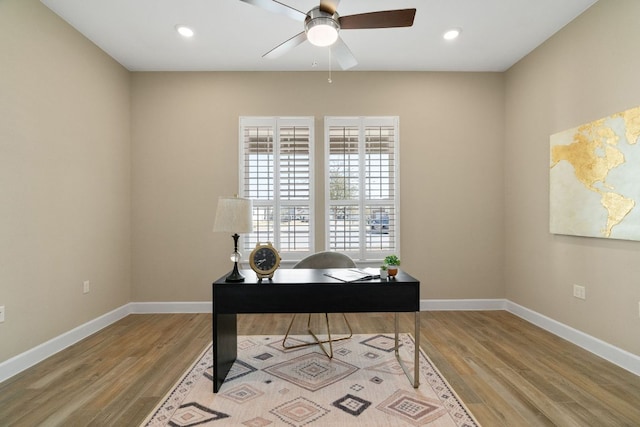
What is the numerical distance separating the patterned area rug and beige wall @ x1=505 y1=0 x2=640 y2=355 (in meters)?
1.56

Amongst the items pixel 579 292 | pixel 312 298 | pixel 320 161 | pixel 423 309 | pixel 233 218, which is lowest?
pixel 423 309

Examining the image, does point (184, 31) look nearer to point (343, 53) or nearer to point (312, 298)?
point (343, 53)

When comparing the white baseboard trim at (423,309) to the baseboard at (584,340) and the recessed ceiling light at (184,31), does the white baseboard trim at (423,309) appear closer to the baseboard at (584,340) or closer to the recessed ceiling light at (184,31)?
the baseboard at (584,340)

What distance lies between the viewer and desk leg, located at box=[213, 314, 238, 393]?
2234 millimetres

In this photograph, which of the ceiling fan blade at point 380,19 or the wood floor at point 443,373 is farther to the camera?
the ceiling fan blade at point 380,19

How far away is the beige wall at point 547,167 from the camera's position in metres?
2.64

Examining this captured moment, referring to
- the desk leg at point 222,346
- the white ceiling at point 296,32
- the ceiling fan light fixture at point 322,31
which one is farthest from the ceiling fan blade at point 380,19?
the desk leg at point 222,346

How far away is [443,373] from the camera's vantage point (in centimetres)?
252

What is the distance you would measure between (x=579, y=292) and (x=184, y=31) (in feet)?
14.5

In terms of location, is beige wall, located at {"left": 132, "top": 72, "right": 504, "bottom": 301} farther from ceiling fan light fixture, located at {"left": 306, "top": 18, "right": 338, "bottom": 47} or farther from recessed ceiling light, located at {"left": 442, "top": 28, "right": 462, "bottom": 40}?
ceiling fan light fixture, located at {"left": 306, "top": 18, "right": 338, "bottom": 47}

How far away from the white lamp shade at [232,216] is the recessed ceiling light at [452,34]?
2648 millimetres

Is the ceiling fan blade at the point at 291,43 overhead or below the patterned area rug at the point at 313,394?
overhead

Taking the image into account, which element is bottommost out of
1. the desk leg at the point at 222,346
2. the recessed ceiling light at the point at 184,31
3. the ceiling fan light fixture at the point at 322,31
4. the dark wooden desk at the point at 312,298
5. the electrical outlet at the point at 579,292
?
the desk leg at the point at 222,346

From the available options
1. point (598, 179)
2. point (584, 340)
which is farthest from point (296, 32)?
point (584, 340)
